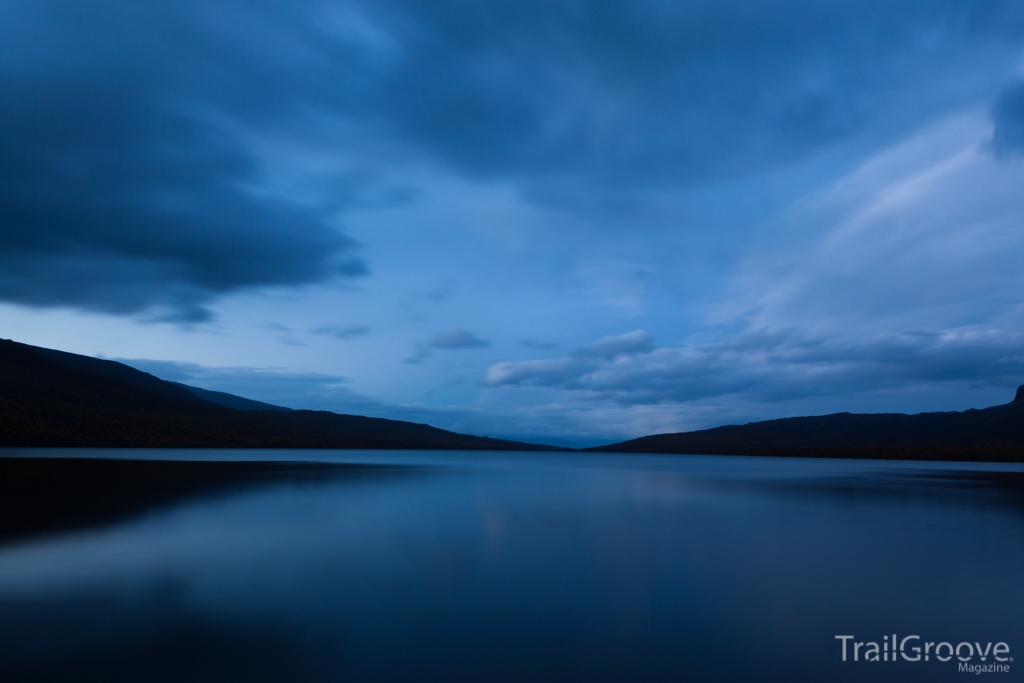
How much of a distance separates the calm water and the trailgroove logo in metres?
0.14

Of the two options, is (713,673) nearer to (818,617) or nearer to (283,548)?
(818,617)

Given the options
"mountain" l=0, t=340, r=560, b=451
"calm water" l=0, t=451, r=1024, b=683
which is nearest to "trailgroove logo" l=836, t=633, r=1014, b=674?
"calm water" l=0, t=451, r=1024, b=683

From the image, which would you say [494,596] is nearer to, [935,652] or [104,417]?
[935,652]

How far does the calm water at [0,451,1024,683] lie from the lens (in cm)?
762

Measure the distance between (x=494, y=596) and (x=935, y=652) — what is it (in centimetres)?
681

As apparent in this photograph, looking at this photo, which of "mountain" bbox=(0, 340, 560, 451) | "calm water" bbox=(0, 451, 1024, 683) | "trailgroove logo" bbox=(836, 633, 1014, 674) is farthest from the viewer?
"mountain" bbox=(0, 340, 560, 451)

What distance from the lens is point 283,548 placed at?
1535cm

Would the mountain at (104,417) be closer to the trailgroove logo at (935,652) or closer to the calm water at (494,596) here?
the calm water at (494,596)

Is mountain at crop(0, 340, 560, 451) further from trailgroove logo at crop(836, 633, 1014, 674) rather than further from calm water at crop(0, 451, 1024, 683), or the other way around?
trailgroove logo at crop(836, 633, 1014, 674)

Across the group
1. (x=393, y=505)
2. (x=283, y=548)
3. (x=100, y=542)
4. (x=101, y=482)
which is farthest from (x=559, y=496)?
(x=101, y=482)

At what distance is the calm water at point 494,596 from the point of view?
762 centimetres

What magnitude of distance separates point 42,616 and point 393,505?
17376mm

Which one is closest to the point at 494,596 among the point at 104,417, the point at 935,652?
the point at 935,652

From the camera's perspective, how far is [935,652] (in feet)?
27.8
